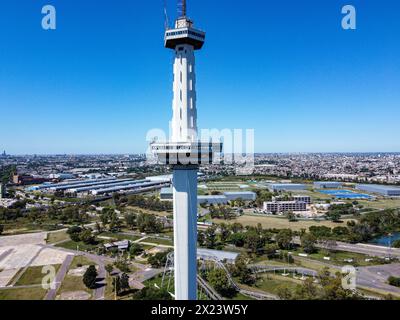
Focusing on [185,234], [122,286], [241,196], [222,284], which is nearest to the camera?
[185,234]

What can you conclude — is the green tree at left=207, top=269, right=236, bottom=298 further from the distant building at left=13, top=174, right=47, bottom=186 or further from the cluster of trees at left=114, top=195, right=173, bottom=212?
the distant building at left=13, top=174, right=47, bottom=186

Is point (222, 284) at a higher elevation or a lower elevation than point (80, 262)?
higher

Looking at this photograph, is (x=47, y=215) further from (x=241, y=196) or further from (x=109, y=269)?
(x=241, y=196)

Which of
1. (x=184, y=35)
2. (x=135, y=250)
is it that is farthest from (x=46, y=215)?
(x=184, y=35)

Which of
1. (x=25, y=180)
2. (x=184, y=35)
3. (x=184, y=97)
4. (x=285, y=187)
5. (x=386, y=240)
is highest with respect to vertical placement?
(x=184, y=35)

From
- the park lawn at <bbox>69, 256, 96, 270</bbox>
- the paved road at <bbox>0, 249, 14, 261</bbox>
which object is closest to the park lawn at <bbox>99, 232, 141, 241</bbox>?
the park lawn at <bbox>69, 256, 96, 270</bbox>
